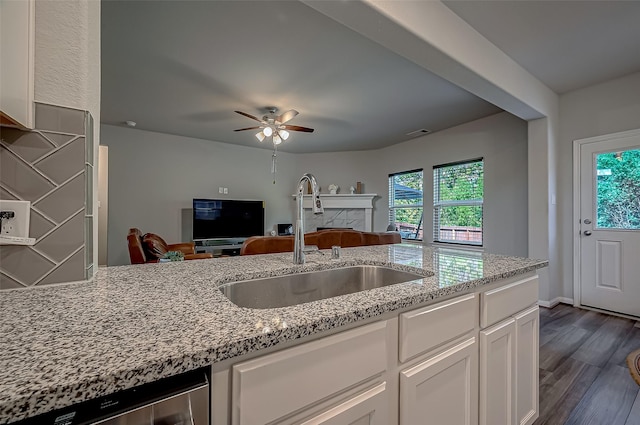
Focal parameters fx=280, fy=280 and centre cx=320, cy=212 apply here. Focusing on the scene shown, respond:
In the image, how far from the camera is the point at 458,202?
4.68 m

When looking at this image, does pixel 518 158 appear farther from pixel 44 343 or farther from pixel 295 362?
pixel 44 343

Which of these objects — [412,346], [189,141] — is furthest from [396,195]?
[412,346]

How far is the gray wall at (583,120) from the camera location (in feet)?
9.72

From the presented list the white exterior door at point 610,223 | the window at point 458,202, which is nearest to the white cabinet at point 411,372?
the white exterior door at point 610,223

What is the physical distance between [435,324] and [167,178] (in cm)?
531

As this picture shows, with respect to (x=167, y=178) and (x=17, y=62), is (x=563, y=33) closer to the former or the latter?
(x=17, y=62)

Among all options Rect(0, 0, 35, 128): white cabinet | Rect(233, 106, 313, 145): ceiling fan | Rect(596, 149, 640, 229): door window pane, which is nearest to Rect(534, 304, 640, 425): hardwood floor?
Rect(596, 149, 640, 229): door window pane

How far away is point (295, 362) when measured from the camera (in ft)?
A: 2.01

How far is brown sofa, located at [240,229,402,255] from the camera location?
275cm

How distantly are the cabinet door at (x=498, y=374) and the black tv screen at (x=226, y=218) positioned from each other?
16.1 feet

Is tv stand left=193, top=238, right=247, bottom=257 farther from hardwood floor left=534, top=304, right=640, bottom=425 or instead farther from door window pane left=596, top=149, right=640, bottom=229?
door window pane left=596, top=149, right=640, bottom=229

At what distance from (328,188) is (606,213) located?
4506 mm

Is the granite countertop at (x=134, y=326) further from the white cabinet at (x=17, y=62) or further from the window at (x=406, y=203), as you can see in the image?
the window at (x=406, y=203)

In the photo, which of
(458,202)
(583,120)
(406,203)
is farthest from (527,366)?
(406,203)
